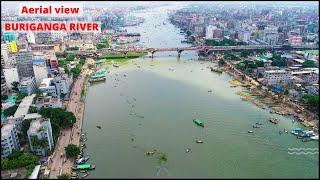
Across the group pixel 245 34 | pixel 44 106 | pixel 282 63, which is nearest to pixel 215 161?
pixel 44 106

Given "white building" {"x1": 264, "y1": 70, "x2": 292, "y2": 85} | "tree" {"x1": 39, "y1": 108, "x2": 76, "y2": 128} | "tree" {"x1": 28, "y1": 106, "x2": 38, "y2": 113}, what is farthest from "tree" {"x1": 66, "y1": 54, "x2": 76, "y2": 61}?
"white building" {"x1": 264, "y1": 70, "x2": 292, "y2": 85}

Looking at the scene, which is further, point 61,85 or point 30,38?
point 30,38

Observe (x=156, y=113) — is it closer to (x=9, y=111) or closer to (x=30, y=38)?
(x=9, y=111)

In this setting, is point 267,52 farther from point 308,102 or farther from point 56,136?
point 56,136

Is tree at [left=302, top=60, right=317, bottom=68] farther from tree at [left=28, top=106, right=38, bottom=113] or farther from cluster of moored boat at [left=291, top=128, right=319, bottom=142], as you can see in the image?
tree at [left=28, top=106, right=38, bottom=113]

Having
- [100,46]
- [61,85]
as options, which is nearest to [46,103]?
[61,85]

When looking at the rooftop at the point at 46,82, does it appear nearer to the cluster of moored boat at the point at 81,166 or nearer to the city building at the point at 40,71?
the city building at the point at 40,71

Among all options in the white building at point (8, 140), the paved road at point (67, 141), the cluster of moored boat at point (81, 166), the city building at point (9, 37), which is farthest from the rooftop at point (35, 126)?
the city building at point (9, 37)

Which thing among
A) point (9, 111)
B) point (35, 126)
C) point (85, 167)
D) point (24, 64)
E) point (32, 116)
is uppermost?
point (24, 64)
